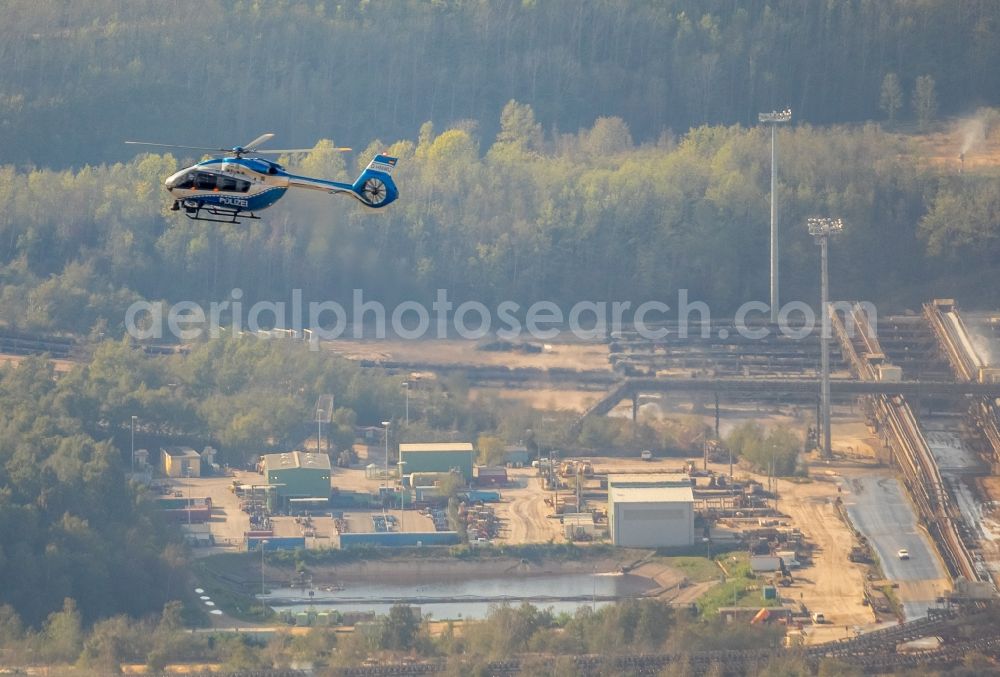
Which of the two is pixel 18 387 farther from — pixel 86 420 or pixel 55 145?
pixel 55 145

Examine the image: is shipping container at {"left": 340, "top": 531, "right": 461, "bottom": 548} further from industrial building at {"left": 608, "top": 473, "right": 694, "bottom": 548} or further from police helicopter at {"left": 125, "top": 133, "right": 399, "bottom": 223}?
police helicopter at {"left": 125, "top": 133, "right": 399, "bottom": 223}

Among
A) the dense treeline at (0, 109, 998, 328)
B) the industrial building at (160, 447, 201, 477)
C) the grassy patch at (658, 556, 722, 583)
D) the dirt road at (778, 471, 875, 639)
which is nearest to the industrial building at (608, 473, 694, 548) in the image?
the grassy patch at (658, 556, 722, 583)

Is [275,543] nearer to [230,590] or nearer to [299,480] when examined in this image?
[230,590]

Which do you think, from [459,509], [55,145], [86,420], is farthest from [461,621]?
[55,145]

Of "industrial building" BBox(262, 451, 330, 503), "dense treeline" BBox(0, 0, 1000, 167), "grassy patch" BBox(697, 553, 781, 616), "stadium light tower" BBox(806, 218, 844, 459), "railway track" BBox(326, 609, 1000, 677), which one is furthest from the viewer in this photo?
"dense treeline" BBox(0, 0, 1000, 167)

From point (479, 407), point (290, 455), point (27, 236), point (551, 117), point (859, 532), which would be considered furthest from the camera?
point (551, 117)

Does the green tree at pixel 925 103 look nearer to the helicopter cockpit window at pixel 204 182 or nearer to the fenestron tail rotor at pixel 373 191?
the fenestron tail rotor at pixel 373 191
